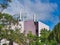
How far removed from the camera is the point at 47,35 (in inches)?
418

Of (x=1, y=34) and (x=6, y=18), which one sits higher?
(x=6, y=18)

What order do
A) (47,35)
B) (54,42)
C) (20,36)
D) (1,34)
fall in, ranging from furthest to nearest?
(20,36) < (1,34) < (47,35) < (54,42)

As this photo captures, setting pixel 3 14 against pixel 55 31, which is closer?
pixel 55 31

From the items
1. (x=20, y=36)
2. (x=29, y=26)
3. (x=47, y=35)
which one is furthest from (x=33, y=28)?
(x=47, y=35)

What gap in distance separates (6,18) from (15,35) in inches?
52.3

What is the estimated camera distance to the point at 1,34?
1553 cm

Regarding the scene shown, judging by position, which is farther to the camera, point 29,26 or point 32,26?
point 32,26

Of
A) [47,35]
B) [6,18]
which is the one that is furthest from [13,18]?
[47,35]

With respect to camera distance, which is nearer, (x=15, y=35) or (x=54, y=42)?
(x=54, y=42)

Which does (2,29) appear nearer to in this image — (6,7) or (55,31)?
(6,7)

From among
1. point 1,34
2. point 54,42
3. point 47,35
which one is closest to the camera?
point 54,42

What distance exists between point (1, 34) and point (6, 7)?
6.25 ft

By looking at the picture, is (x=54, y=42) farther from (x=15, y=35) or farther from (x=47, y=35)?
(x=15, y=35)

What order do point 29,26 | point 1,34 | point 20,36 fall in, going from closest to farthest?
point 1,34, point 20,36, point 29,26
